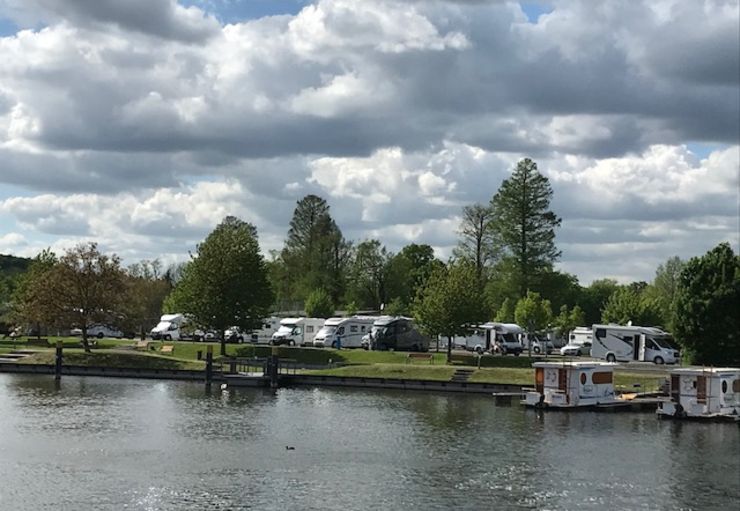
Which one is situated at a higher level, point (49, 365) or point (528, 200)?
point (528, 200)

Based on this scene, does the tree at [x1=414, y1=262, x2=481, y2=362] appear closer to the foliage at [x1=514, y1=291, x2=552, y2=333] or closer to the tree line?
the tree line

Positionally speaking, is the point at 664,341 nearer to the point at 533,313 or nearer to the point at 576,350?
the point at 576,350

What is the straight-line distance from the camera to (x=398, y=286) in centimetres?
15050

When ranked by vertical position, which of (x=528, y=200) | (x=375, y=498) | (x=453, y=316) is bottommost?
(x=375, y=498)

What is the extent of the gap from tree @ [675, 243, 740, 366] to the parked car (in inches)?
1059

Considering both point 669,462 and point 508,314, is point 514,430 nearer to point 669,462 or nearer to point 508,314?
point 669,462

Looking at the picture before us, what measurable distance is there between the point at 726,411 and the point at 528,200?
65676 millimetres

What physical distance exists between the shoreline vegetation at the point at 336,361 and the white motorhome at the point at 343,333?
5867 mm

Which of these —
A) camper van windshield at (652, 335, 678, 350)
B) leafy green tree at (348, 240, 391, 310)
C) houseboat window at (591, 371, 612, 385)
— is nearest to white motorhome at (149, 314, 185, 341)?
leafy green tree at (348, 240, 391, 310)

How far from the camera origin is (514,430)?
5631 centimetres

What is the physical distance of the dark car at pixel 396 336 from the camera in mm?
99875

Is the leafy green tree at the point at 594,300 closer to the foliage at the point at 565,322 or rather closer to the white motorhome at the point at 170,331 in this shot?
the foliage at the point at 565,322

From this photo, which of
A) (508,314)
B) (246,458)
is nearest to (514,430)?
(246,458)

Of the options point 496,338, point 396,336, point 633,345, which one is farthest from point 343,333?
point 633,345
